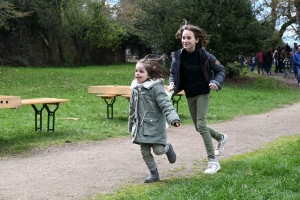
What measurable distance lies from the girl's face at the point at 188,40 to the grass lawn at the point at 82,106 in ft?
10.8

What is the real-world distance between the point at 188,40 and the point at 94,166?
2.07 metres

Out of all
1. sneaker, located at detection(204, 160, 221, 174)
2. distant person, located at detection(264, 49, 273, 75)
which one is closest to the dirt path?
sneaker, located at detection(204, 160, 221, 174)

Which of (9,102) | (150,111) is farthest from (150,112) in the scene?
(9,102)

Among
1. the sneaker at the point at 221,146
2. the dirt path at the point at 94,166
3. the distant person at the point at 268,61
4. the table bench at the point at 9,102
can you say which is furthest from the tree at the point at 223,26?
the table bench at the point at 9,102

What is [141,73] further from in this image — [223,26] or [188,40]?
[223,26]

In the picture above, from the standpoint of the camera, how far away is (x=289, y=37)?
123 feet

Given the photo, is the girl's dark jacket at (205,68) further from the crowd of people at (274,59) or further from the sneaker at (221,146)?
the crowd of people at (274,59)

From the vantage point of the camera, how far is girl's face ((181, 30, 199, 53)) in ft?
19.8

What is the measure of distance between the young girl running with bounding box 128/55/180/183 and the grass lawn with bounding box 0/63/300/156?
9.54 ft

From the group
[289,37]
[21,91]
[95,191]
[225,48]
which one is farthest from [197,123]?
[289,37]

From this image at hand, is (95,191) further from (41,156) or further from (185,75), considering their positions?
(41,156)

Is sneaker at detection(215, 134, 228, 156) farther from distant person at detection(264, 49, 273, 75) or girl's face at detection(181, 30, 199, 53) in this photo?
distant person at detection(264, 49, 273, 75)

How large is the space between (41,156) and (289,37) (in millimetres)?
33002

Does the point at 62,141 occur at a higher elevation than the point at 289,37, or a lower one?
lower
